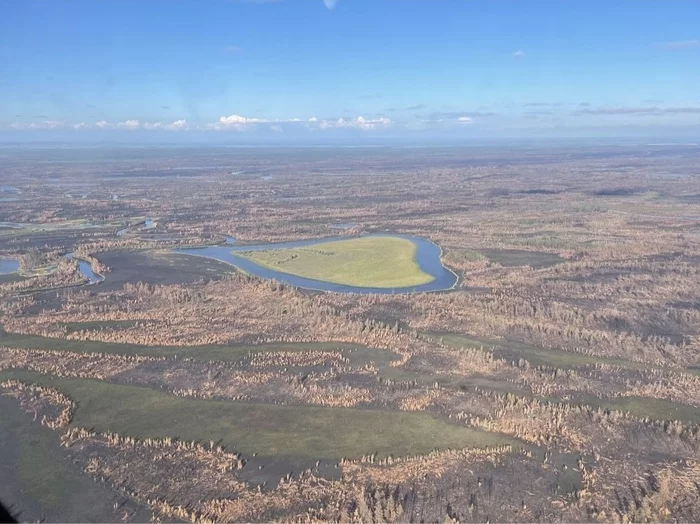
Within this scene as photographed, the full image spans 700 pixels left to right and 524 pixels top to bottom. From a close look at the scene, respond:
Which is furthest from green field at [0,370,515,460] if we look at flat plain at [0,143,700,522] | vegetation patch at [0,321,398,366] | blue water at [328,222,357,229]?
blue water at [328,222,357,229]

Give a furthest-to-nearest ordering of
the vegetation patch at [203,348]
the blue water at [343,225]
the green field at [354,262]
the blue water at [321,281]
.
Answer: the blue water at [343,225] → the green field at [354,262] → the blue water at [321,281] → the vegetation patch at [203,348]

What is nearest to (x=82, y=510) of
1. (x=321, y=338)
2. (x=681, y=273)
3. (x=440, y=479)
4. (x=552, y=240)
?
(x=440, y=479)

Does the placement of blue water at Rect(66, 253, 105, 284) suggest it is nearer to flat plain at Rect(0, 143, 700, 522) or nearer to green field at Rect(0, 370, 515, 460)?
flat plain at Rect(0, 143, 700, 522)

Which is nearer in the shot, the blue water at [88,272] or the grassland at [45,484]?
the grassland at [45,484]

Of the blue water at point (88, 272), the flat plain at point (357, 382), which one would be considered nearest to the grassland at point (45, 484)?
the flat plain at point (357, 382)

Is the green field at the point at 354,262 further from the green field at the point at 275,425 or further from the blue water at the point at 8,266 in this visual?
the green field at the point at 275,425

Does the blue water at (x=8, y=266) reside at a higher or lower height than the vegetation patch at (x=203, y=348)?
higher

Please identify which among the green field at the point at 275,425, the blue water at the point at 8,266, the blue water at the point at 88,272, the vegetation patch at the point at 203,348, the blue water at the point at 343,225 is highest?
the blue water at the point at 8,266
